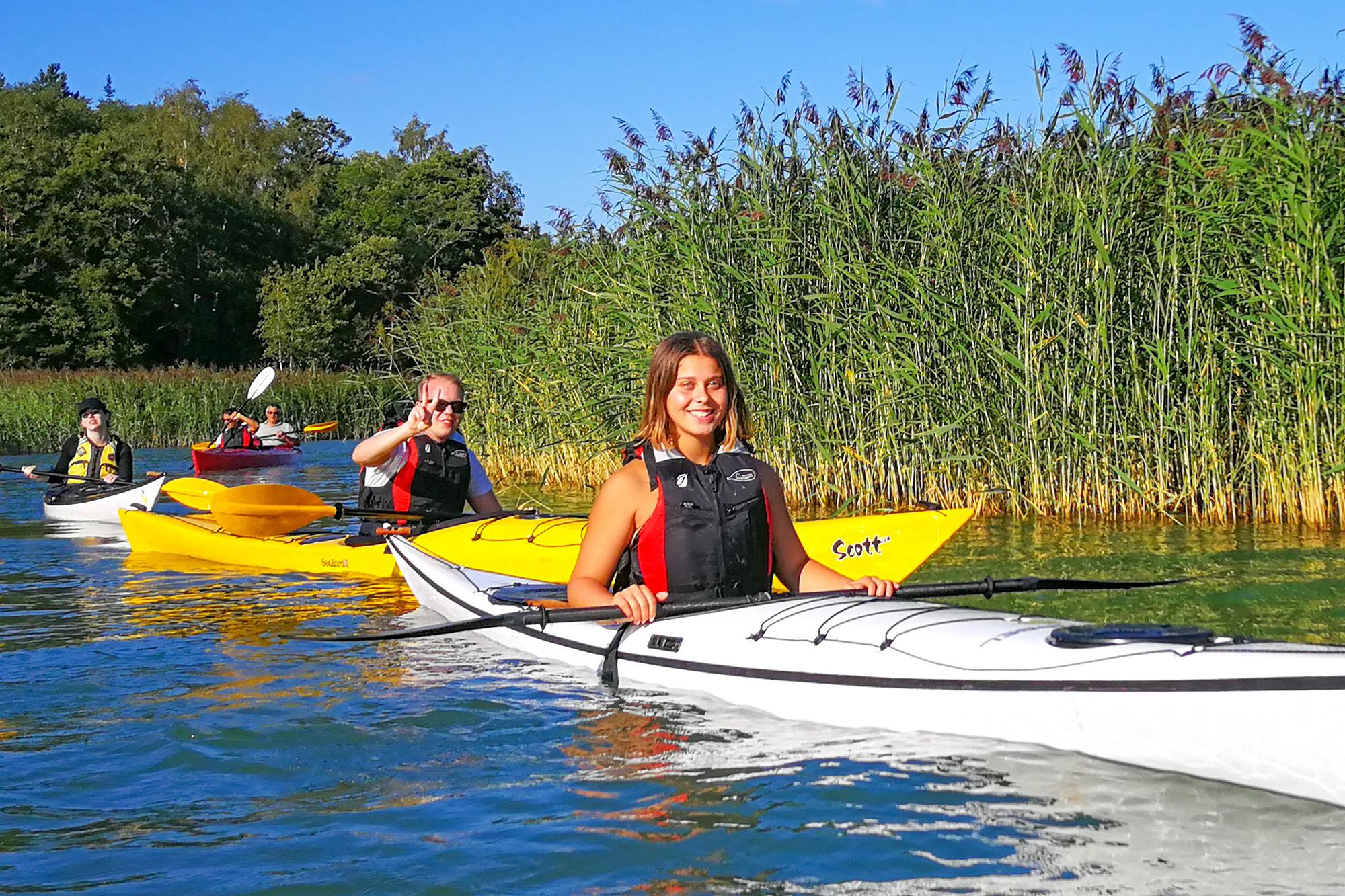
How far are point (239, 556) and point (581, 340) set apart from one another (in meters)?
3.34

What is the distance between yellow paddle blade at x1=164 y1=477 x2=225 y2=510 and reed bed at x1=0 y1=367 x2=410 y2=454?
8.44m

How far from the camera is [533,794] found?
3.40 metres

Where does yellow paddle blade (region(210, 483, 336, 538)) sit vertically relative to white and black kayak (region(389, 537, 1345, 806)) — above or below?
above

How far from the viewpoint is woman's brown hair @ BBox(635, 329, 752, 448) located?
12.5 ft

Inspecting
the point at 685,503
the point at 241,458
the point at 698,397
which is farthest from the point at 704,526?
the point at 241,458

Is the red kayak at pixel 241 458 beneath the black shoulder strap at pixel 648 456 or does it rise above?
above

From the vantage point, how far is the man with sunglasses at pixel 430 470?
262 inches

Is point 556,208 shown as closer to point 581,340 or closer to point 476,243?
point 581,340

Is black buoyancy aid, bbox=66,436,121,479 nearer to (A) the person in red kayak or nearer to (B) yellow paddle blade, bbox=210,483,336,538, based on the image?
(B) yellow paddle blade, bbox=210,483,336,538

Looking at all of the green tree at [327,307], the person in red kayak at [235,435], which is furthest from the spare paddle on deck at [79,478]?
the green tree at [327,307]

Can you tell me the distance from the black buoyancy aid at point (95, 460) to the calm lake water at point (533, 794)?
5.58 m

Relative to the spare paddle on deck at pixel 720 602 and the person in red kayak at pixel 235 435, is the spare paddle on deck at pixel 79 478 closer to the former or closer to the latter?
the person in red kayak at pixel 235 435

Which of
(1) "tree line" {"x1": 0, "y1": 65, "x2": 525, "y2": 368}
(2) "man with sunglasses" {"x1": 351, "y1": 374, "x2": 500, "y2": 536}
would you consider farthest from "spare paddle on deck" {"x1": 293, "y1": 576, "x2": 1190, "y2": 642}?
(1) "tree line" {"x1": 0, "y1": 65, "x2": 525, "y2": 368}

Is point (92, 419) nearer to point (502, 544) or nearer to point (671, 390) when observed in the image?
point (502, 544)
